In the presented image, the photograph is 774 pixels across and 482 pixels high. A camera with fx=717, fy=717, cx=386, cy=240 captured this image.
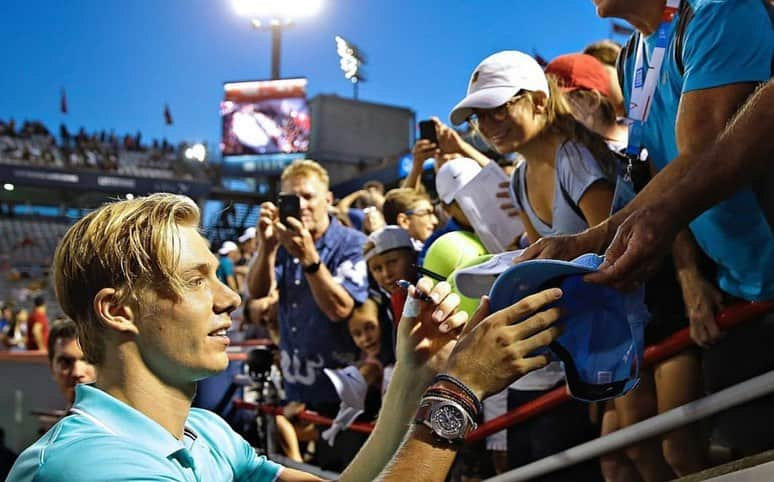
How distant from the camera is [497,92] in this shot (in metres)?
2.00

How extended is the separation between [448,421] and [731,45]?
3.11ft

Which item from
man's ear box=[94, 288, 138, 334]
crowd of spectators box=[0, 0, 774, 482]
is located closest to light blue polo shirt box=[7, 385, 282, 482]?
man's ear box=[94, 288, 138, 334]

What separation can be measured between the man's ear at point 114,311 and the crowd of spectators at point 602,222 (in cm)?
30

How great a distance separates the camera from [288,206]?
318 centimetres

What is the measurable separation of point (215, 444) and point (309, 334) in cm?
205

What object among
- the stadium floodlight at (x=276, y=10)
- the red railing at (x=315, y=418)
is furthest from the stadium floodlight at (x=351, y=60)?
the red railing at (x=315, y=418)

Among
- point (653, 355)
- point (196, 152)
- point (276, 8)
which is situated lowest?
point (653, 355)

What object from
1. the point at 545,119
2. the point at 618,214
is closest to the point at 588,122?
the point at 545,119

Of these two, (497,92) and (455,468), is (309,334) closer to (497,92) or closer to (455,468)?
(455,468)

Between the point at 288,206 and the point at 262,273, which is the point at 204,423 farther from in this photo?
the point at 262,273

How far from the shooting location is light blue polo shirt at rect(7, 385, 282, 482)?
3.38 ft

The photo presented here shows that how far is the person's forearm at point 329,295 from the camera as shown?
3250mm

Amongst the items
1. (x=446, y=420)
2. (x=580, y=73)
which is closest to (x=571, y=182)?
(x=580, y=73)

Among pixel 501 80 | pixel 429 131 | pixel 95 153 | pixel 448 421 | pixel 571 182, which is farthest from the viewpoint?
pixel 95 153
